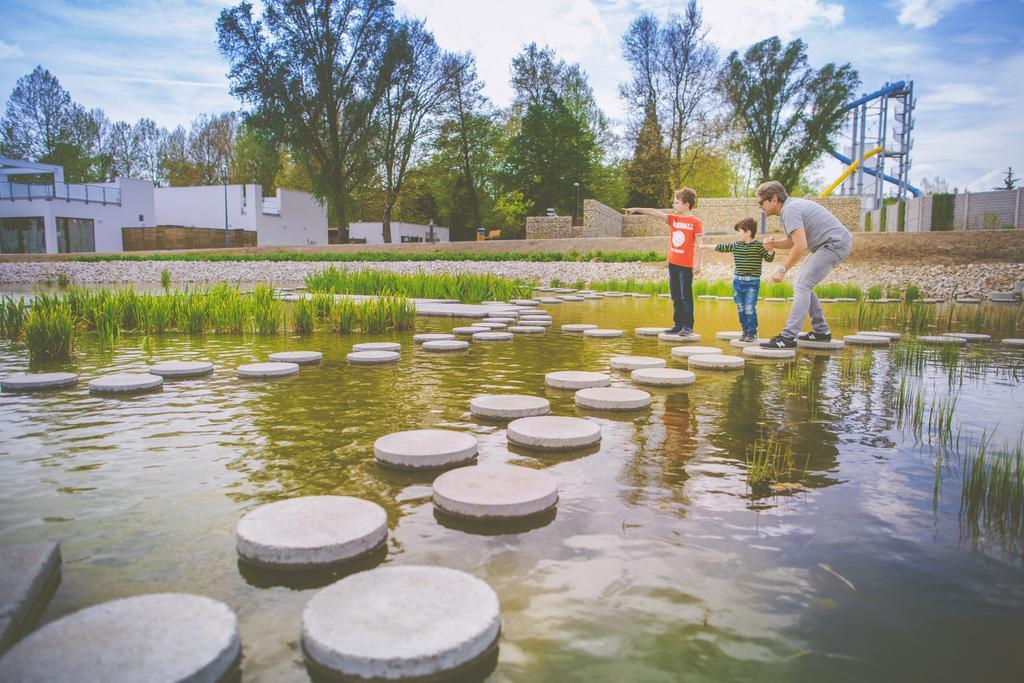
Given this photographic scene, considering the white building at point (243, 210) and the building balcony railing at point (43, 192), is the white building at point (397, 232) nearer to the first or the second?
the white building at point (243, 210)

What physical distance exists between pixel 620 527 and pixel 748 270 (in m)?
5.47

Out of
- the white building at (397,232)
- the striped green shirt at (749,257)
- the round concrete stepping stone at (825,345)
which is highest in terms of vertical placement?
the white building at (397,232)

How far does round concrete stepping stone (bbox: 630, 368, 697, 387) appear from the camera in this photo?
4969 millimetres

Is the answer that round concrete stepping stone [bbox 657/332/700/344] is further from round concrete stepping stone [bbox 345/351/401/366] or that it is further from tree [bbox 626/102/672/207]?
tree [bbox 626/102/672/207]

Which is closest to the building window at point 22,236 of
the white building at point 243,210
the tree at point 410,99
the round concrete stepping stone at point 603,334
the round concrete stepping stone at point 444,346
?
the white building at point 243,210

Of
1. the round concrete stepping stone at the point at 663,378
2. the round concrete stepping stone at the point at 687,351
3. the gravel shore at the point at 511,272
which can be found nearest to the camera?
the round concrete stepping stone at the point at 663,378

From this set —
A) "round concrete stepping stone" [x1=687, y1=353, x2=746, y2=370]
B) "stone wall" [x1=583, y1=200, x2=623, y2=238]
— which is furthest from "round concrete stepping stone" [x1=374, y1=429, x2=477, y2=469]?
"stone wall" [x1=583, y1=200, x2=623, y2=238]

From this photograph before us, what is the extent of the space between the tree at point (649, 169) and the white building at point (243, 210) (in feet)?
72.1

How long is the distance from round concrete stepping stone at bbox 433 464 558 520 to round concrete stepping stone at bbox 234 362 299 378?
296cm

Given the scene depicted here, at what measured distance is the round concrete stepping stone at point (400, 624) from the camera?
1.52m

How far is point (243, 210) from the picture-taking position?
146 ft

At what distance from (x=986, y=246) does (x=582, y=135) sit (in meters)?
28.0

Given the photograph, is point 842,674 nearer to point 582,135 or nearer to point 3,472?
point 3,472

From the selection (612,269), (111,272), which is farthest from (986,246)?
(111,272)
